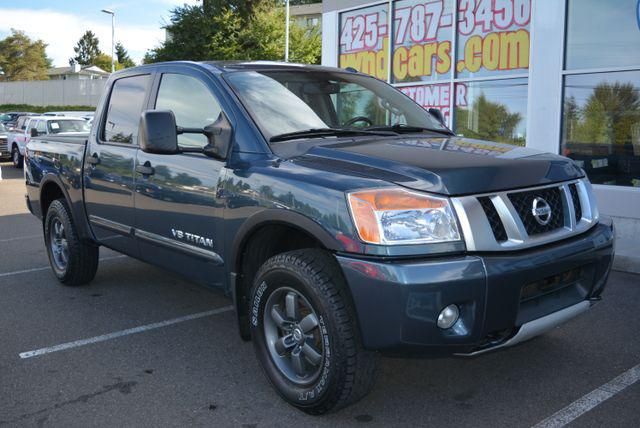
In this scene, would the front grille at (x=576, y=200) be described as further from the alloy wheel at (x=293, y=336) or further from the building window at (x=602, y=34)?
the building window at (x=602, y=34)

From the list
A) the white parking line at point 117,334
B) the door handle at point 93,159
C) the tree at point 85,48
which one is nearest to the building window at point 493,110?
the white parking line at point 117,334

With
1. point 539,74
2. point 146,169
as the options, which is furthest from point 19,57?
point 146,169

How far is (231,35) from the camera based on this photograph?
36.4 m

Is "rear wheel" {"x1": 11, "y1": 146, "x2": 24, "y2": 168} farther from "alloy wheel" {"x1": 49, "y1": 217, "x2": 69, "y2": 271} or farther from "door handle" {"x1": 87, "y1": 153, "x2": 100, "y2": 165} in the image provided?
"door handle" {"x1": 87, "y1": 153, "x2": 100, "y2": 165}

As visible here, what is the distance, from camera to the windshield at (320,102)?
391 centimetres

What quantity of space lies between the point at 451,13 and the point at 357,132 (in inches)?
302

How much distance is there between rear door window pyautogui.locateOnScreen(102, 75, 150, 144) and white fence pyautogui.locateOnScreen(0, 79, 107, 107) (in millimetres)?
44700

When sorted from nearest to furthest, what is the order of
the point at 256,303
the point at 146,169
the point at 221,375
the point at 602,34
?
the point at 256,303 < the point at 221,375 < the point at 146,169 < the point at 602,34

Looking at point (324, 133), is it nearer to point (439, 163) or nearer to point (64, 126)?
point (439, 163)

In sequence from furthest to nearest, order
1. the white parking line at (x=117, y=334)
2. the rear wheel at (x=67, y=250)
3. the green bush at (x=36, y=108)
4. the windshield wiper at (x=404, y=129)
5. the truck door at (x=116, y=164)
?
the green bush at (x=36, y=108), the rear wheel at (x=67, y=250), the truck door at (x=116, y=164), the white parking line at (x=117, y=334), the windshield wiper at (x=404, y=129)

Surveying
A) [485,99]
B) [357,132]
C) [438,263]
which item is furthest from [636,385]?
[485,99]

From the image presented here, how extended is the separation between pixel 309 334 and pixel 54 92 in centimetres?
5472

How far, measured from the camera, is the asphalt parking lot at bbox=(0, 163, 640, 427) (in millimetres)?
3393

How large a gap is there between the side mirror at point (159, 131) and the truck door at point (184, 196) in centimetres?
22
